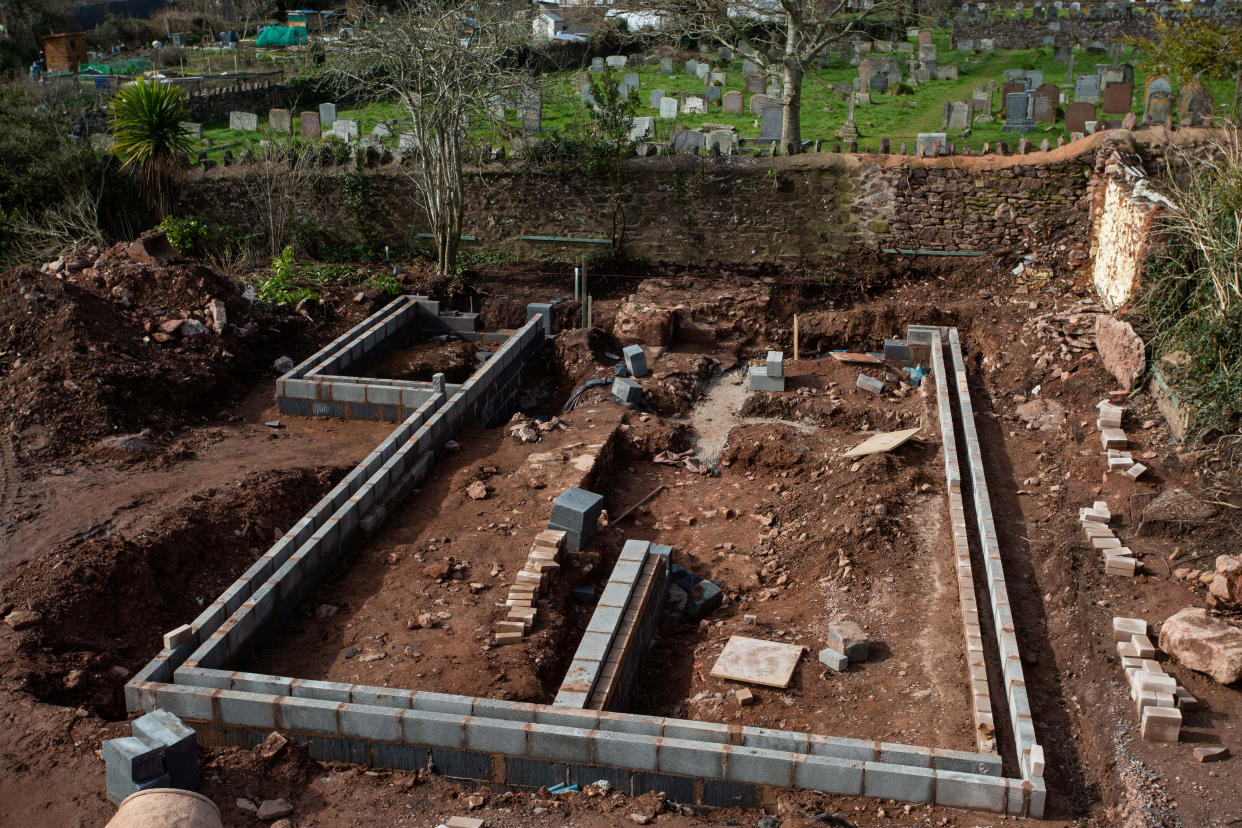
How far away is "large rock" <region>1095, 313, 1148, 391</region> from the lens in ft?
37.7

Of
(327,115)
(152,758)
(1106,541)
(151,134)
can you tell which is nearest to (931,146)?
(1106,541)

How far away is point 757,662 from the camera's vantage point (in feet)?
26.3

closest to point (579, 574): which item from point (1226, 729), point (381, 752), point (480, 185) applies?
point (381, 752)

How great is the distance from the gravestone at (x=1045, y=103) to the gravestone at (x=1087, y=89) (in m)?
2.27

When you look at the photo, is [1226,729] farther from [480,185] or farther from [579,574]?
[480,185]

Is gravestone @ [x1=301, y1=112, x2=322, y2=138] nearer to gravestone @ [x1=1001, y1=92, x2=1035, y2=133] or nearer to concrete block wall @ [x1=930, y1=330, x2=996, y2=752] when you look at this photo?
gravestone @ [x1=1001, y1=92, x2=1035, y2=133]

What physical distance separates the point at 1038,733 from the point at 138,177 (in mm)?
16114

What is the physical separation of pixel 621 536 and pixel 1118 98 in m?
16.4

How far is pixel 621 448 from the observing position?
11773mm

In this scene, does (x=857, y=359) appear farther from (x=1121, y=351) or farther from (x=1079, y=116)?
(x=1079, y=116)

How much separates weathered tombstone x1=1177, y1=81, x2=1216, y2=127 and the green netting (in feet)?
86.8

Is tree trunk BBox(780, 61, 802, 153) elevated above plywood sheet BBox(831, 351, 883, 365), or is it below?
above

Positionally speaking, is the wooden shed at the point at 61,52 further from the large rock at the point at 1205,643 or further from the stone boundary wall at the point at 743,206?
the large rock at the point at 1205,643

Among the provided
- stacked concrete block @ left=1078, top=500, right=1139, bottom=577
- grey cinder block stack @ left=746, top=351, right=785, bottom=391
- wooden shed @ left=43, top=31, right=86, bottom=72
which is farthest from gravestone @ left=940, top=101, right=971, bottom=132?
wooden shed @ left=43, top=31, right=86, bottom=72
